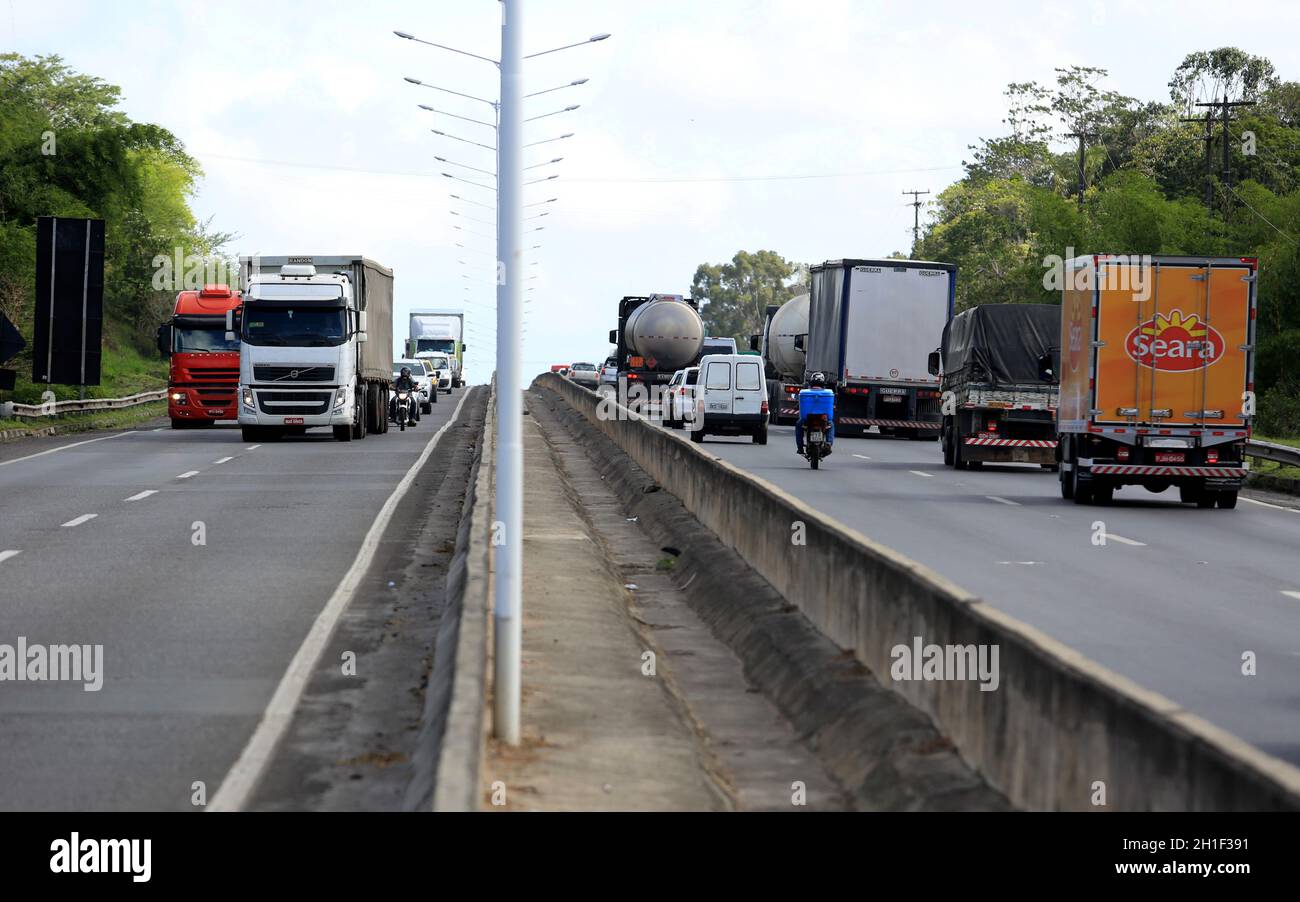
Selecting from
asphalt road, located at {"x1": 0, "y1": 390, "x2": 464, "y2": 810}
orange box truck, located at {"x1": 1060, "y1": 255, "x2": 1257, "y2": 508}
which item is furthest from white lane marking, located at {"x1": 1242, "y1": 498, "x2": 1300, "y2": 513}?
asphalt road, located at {"x1": 0, "y1": 390, "x2": 464, "y2": 810}

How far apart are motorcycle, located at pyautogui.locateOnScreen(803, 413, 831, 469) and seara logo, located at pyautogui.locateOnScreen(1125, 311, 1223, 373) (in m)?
8.12

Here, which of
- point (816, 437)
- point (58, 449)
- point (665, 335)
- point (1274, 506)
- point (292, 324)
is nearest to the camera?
point (1274, 506)

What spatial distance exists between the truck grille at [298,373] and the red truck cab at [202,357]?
18.3 ft

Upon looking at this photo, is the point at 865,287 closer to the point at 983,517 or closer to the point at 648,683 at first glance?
the point at 983,517

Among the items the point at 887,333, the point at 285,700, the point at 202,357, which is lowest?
the point at 285,700

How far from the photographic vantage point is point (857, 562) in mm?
12023

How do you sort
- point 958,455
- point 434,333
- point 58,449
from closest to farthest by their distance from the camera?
point 958,455
point 58,449
point 434,333

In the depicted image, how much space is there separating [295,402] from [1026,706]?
35.0 meters

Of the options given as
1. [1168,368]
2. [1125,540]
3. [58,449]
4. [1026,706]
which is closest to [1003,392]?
[1168,368]

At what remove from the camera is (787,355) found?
5938cm

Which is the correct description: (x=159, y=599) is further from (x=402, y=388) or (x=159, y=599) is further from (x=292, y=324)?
(x=402, y=388)

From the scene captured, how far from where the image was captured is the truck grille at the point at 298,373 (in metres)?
41.6

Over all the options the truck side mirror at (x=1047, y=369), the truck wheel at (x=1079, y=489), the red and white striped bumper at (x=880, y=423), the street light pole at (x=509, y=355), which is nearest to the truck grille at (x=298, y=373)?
the red and white striped bumper at (x=880, y=423)
